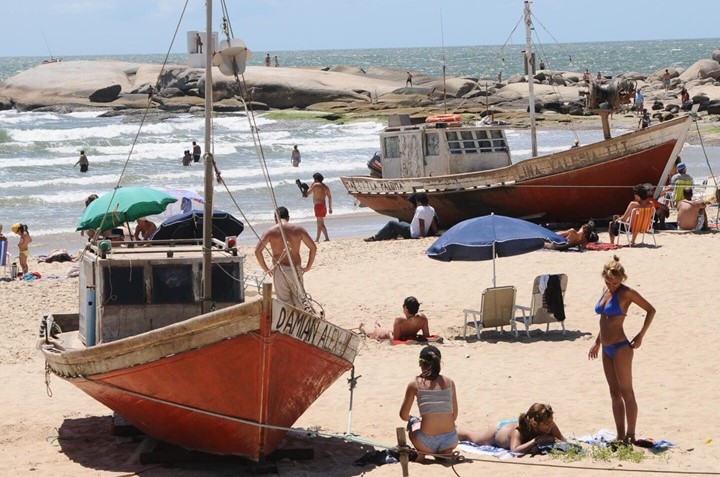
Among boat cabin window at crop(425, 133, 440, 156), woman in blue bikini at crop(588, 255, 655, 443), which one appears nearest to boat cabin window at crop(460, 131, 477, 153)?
boat cabin window at crop(425, 133, 440, 156)

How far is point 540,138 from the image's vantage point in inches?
2085

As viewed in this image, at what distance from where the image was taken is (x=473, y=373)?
43.8ft

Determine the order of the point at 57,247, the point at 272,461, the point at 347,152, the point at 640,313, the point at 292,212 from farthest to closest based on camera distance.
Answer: the point at 347,152 < the point at 292,212 < the point at 57,247 < the point at 640,313 < the point at 272,461

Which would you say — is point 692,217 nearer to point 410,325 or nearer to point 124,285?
point 410,325

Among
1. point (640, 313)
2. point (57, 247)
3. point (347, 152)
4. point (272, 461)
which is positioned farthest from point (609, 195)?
point (347, 152)

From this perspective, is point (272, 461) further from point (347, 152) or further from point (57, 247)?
point (347, 152)

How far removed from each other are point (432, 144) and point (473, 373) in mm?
13259

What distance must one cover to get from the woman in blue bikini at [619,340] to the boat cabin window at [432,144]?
53.4 feet

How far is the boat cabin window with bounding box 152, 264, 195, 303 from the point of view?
11.1m

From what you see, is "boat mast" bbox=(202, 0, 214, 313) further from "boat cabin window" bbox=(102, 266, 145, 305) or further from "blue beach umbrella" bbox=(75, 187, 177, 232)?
"blue beach umbrella" bbox=(75, 187, 177, 232)

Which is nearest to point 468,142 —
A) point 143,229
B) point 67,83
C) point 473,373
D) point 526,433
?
point 143,229

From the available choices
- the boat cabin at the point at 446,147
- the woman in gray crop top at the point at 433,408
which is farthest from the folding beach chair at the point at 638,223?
the woman in gray crop top at the point at 433,408

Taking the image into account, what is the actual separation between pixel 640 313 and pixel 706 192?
12.7m

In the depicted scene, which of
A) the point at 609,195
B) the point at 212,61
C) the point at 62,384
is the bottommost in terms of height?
the point at 62,384
